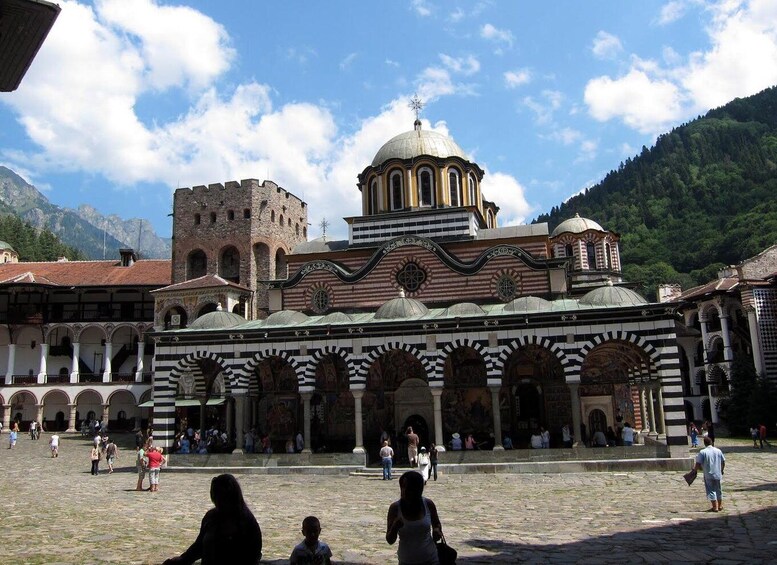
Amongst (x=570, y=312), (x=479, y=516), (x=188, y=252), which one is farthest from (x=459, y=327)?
(x=188, y=252)

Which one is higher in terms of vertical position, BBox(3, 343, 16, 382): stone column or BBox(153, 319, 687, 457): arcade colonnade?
BBox(3, 343, 16, 382): stone column

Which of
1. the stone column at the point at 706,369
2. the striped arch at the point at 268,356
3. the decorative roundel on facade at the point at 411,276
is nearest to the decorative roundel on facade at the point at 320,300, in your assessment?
the decorative roundel on facade at the point at 411,276

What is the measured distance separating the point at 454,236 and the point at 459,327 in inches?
265

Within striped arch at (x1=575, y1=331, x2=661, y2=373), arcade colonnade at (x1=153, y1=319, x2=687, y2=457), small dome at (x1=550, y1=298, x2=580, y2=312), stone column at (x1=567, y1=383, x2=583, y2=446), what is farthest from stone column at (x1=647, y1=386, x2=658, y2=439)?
stone column at (x1=567, y1=383, x2=583, y2=446)

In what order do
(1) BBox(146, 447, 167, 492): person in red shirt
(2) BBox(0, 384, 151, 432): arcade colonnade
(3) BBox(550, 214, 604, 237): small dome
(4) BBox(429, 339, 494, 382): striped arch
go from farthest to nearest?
(2) BBox(0, 384, 151, 432): arcade colonnade
(3) BBox(550, 214, 604, 237): small dome
(4) BBox(429, 339, 494, 382): striped arch
(1) BBox(146, 447, 167, 492): person in red shirt

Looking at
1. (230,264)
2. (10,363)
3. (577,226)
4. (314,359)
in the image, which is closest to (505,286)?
(314,359)

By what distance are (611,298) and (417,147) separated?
11.4 meters

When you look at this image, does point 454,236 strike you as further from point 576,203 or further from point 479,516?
point 576,203

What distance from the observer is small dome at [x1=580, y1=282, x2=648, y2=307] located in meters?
20.5

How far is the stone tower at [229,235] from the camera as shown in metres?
40.6

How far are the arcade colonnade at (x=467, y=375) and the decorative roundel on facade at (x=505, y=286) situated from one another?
2138 mm

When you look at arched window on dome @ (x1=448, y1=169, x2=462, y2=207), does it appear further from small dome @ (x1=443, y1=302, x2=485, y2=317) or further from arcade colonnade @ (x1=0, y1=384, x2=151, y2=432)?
arcade colonnade @ (x1=0, y1=384, x2=151, y2=432)

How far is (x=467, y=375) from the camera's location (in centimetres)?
2414

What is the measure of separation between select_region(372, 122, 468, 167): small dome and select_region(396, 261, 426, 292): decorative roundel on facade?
5.36 m
